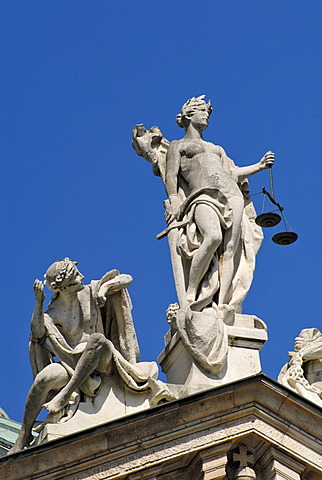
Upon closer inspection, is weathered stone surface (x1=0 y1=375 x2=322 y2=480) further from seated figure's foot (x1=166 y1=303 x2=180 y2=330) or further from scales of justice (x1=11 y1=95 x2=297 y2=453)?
seated figure's foot (x1=166 y1=303 x2=180 y2=330)

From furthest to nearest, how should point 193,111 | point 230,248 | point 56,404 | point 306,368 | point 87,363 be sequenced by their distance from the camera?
1. point 193,111
2. point 230,248
3. point 306,368
4. point 87,363
5. point 56,404

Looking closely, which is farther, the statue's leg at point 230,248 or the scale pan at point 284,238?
the scale pan at point 284,238

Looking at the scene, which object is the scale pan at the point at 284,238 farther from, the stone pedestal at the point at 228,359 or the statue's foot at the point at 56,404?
the statue's foot at the point at 56,404

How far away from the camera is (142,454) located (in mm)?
21594

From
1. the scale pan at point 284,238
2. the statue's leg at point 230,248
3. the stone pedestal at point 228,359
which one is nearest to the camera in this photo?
the stone pedestal at point 228,359

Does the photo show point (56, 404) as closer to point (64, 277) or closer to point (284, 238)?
point (64, 277)

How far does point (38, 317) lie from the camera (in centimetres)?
2289

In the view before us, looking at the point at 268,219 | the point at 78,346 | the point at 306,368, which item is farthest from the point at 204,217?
the point at 78,346

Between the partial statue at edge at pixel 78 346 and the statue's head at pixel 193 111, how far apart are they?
341 cm

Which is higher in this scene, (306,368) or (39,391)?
(306,368)

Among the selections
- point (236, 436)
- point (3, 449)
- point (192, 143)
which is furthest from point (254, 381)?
point (3, 449)

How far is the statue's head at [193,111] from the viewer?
25.8m

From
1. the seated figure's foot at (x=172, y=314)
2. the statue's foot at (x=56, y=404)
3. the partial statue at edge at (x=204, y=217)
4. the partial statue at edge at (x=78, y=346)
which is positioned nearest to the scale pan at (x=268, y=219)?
the partial statue at edge at (x=204, y=217)

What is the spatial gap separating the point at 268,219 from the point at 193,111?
2163mm
